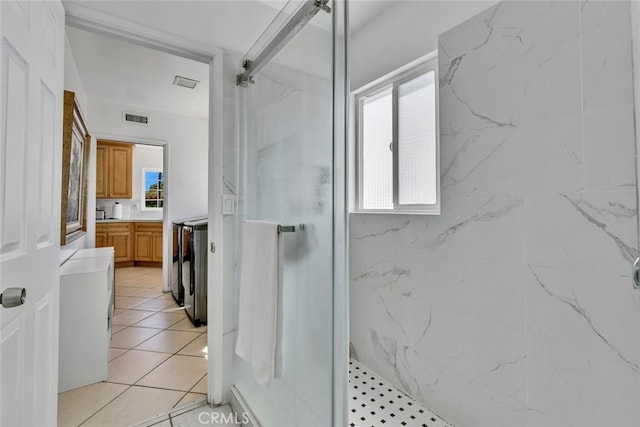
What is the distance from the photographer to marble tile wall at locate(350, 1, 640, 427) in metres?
1.05

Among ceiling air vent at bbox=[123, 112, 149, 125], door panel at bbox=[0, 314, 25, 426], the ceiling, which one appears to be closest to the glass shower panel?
the ceiling

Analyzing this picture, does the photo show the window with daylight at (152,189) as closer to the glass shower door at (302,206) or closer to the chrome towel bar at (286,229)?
the glass shower door at (302,206)

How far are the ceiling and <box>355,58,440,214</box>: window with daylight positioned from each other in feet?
1.82

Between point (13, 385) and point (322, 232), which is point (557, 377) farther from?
point (13, 385)

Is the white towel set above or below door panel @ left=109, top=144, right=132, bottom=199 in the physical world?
below

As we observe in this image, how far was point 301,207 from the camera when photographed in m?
1.18

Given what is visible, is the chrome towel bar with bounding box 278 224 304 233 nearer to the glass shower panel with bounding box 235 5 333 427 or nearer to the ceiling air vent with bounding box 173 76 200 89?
the glass shower panel with bounding box 235 5 333 427

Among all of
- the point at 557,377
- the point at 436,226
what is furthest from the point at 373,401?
the point at 436,226

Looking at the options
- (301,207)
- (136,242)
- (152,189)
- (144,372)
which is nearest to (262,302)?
(301,207)

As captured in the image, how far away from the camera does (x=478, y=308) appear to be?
58.3 inches

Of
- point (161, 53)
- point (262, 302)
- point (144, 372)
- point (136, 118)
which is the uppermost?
point (161, 53)

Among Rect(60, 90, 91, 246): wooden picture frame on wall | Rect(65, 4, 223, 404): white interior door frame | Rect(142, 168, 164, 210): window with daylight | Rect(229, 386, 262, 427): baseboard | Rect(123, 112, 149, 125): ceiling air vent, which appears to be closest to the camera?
Rect(229, 386, 262, 427): baseboard

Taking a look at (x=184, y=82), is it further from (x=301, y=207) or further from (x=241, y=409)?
(x=241, y=409)

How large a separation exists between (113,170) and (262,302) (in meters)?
5.86
